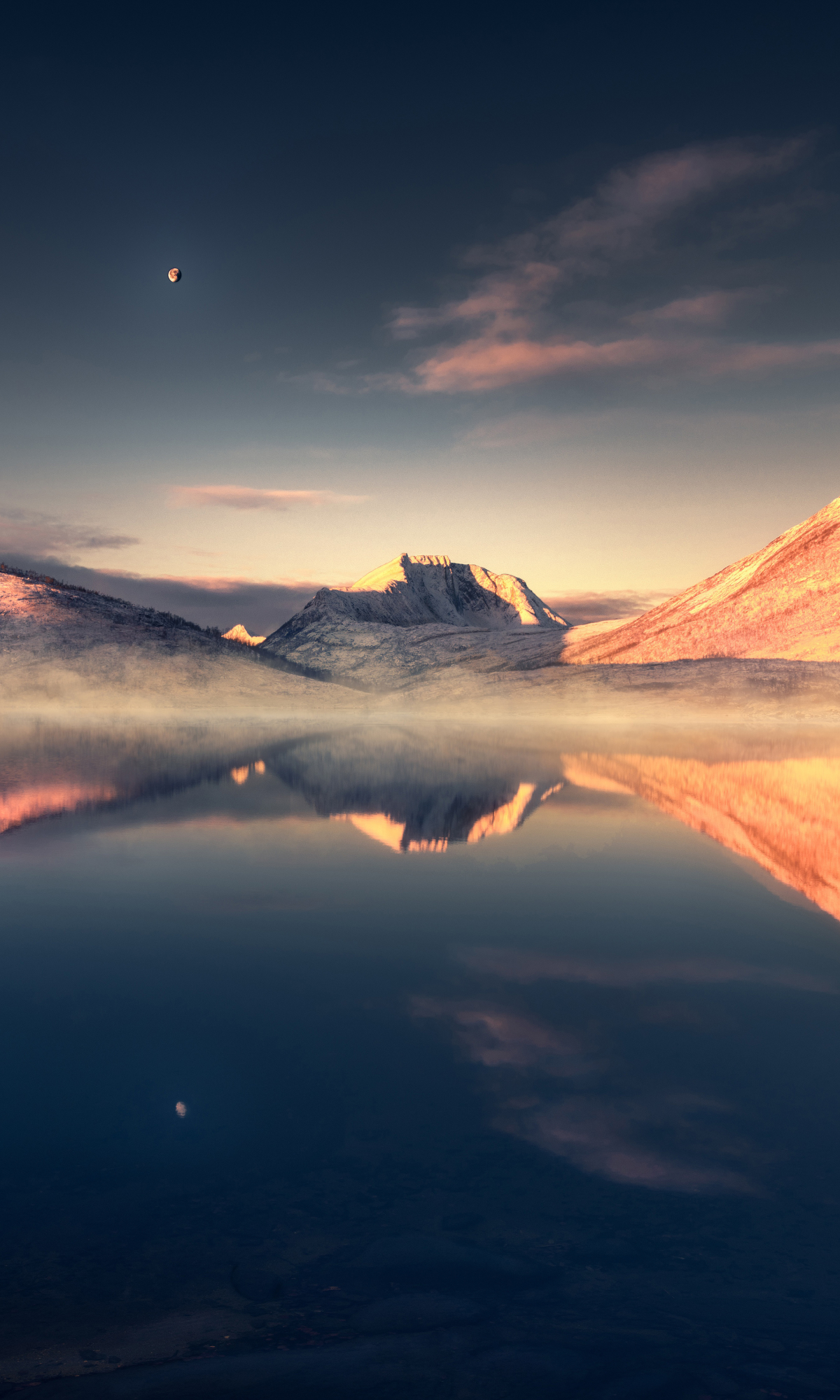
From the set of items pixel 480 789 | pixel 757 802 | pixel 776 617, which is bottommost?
pixel 480 789

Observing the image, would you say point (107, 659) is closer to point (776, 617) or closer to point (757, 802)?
point (757, 802)

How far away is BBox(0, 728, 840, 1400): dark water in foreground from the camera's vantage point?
4.62 m

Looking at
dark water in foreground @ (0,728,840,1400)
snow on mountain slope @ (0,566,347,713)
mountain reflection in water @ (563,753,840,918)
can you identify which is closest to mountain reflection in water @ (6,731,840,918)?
mountain reflection in water @ (563,753,840,918)

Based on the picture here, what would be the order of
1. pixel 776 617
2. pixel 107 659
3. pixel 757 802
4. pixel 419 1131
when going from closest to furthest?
pixel 419 1131
pixel 757 802
pixel 107 659
pixel 776 617

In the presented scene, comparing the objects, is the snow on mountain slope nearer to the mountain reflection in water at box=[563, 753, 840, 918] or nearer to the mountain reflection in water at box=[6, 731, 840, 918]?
the mountain reflection in water at box=[6, 731, 840, 918]

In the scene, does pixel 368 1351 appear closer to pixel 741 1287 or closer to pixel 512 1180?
pixel 512 1180

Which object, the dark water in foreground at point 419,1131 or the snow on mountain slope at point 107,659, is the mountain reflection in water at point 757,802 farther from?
the snow on mountain slope at point 107,659

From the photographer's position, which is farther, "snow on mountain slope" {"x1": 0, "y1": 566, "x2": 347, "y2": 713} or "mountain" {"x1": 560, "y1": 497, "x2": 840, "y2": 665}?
"mountain" {"x1": 560, "y1": 497, "x2": 840, "y2": 665}

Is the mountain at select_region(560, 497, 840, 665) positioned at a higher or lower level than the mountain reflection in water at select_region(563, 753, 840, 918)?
higher

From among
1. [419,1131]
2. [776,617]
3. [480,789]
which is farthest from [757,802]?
[776,617]

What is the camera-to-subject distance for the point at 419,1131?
6.79m

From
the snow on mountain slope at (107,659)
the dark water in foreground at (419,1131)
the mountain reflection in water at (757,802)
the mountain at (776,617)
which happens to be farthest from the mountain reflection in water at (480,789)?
the mountain at (776,617)

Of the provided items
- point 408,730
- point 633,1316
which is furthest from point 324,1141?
point 408,730

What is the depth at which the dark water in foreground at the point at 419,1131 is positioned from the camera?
15.2 ft
